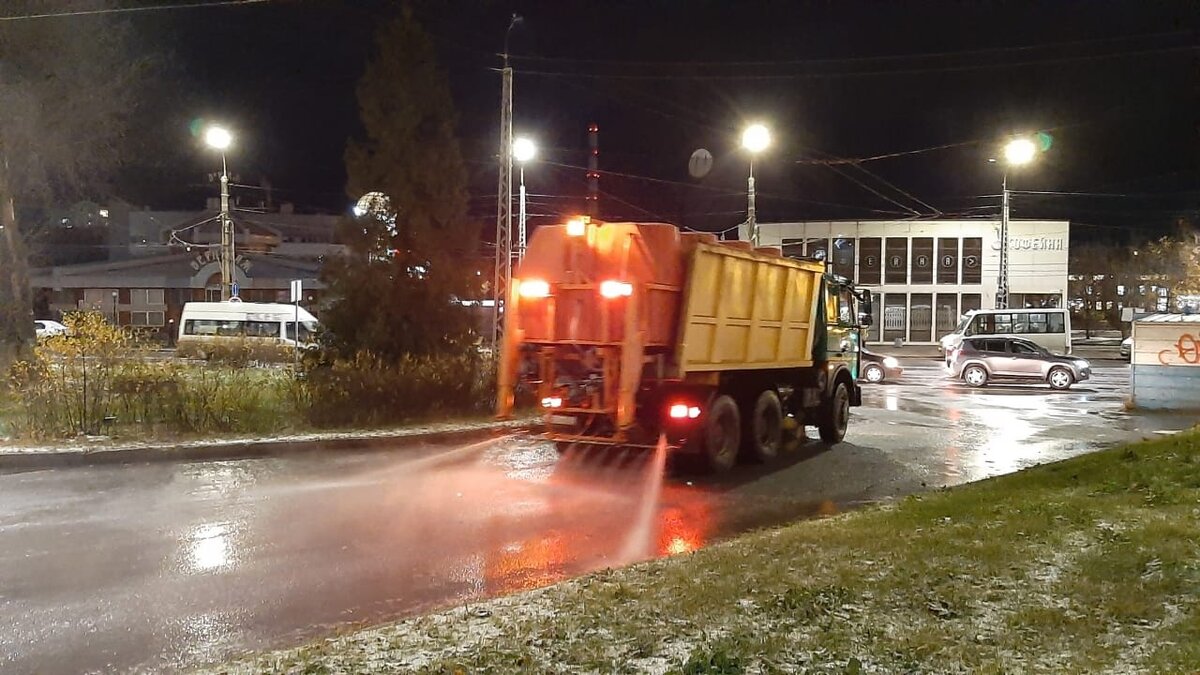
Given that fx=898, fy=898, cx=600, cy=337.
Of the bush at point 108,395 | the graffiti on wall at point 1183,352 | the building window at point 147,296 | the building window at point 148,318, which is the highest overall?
the building window at point 147,296

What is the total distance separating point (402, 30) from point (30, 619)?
13.3 m

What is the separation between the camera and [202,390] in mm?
14539

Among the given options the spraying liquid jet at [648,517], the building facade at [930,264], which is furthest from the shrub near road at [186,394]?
the building facade at [930,264]

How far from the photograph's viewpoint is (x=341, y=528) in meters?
8.87

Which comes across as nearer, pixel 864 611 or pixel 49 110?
pixel 864 611

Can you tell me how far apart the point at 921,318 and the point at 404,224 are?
47.7 meters

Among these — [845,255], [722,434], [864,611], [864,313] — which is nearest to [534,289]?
[722,434]

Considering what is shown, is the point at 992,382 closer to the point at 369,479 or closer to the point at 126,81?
the point at 369,479

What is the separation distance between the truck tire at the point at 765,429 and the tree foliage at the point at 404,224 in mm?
6265

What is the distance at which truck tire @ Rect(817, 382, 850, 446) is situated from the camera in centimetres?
1529

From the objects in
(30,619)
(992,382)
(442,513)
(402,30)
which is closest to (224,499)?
(442,513)

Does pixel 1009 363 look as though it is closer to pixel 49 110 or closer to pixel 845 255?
pixel 49 110

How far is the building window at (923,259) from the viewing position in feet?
186

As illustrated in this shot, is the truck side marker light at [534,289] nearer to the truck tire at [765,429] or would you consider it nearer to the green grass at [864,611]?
the truck tire at [765,429]
